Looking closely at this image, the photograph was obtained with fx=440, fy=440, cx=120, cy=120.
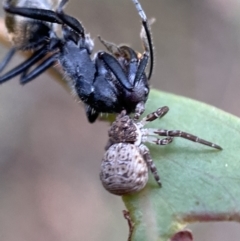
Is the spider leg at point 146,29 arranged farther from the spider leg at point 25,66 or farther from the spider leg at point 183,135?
the spider leg at point 25,66

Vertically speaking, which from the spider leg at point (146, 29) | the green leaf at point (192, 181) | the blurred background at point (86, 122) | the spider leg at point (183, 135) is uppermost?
the spider leg at point (146, 29)

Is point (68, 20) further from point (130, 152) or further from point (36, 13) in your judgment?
point (130, 152)

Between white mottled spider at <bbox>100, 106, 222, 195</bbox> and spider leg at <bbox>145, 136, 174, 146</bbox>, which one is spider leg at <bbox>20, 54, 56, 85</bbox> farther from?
spider leg at <bbox>145, 136, 174, 146</bbox>

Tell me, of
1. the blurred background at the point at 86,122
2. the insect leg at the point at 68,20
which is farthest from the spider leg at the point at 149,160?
the blurred background at the point at 86,122

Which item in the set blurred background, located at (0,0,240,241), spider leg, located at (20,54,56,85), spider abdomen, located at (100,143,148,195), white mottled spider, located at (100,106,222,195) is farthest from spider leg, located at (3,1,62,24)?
blurred background, located at (0,0,240,241)

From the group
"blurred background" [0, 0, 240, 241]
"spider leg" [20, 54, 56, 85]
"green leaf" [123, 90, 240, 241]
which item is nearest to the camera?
"green leaf" [123, 90, 240, 241]

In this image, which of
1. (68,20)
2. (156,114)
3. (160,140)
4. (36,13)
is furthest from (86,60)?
(160,140)

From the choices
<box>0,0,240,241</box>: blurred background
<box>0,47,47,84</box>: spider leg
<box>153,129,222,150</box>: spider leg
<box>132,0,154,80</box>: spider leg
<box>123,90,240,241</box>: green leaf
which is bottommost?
<box>0,0,240,241</box>: blurred background
